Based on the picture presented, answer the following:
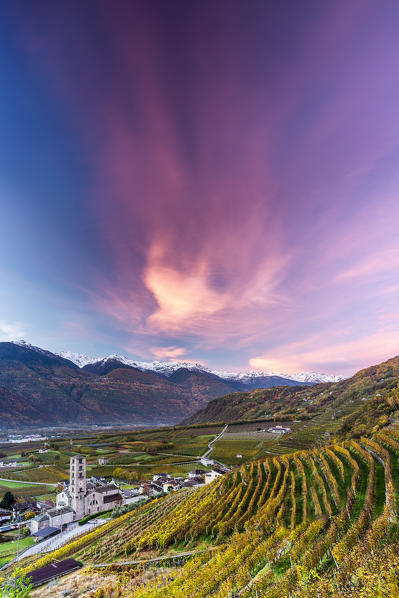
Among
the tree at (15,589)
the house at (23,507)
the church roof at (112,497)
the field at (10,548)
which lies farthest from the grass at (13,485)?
the tree at (15,589)

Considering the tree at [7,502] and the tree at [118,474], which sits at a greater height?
the tree at [7,502]

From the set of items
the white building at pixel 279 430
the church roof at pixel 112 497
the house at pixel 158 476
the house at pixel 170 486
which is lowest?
the house at pixel 158 476

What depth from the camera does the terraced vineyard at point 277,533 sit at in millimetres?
17672

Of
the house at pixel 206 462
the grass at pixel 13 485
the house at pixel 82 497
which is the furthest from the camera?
the house at pixel 206 462

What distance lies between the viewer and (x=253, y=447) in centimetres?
10462

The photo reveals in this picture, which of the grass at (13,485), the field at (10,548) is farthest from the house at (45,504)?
the grass at (13,485)

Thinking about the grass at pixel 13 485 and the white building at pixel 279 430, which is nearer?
the grass at pixel 13 485

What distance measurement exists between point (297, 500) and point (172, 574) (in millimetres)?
16248

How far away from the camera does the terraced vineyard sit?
17672mm

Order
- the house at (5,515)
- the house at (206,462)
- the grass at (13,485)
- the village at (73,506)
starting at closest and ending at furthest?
the village at (73,506) → the house at (5,515) → the grass at (13,485) → the house at (206,462)

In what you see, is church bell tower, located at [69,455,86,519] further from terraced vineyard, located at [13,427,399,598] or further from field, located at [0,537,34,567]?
terraced vineyard, located at [13,427,399,598]

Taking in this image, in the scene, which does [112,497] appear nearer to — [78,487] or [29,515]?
[78,487]

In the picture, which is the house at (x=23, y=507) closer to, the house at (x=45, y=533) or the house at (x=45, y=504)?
the house at (x=45, y=504)

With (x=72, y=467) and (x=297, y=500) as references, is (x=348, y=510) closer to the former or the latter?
(x=297, y=500)
